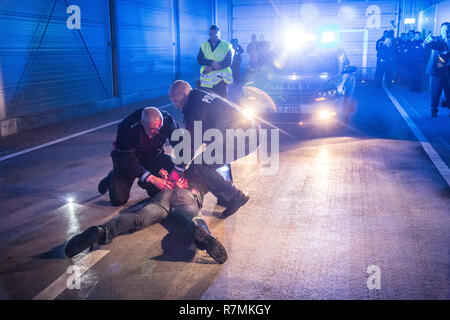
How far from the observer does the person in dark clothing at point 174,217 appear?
404 cm

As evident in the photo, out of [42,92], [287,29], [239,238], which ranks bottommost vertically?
[239,238]

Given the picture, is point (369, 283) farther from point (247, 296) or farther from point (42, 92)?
point (42, 92)

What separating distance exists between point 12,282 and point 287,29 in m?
24.5

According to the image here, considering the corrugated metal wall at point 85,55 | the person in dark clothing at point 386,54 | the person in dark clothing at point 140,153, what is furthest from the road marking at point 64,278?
the person in dark clothing at point 386,54

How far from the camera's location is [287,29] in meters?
26.4

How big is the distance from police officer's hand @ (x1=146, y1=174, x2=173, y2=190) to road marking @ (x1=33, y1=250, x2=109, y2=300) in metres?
0.91

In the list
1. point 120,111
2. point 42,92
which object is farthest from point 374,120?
point 42,92

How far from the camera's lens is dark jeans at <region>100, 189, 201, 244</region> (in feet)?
14.2

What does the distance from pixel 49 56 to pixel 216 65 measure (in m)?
4.30

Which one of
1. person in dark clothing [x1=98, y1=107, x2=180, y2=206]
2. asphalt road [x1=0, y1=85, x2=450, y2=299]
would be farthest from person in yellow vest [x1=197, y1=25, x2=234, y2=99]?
person in dark clothing [x1=98, y1=107, x2=180, y2=206]

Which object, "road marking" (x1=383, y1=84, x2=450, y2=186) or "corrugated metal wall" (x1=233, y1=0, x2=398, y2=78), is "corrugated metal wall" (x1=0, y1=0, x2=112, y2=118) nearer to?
"road marking" (x1=383, y1=84, x2=450, y2=186)

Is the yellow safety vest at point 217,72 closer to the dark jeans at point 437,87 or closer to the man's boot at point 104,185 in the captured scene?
the man's boot at point 104,185

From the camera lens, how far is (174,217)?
464 cm

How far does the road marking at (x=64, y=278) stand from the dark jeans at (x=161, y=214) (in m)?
A: 0.18
